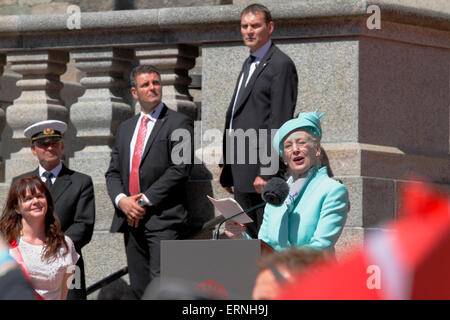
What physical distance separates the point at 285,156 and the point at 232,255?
102 cm

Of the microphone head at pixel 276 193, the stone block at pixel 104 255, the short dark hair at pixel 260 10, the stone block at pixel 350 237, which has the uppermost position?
the short dark hair at pixel 260 10

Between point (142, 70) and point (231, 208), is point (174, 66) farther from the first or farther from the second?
point (231, 208)

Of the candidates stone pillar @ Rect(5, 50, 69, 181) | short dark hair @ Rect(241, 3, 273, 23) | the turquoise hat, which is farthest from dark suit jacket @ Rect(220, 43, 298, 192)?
stone pillar @ Rect(5, 50, 69, 181)

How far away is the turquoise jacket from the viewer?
13.9 feet

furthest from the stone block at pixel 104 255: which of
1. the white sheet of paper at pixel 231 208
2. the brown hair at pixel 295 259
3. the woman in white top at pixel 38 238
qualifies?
the brown hair at pixel 295 259

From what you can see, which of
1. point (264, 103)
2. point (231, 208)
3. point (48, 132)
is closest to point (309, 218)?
point (231, 208)

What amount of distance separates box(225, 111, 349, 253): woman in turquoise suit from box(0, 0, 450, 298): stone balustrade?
128 cm

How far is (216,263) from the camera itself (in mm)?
3703

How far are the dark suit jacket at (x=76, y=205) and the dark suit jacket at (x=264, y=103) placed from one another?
35.5 inches

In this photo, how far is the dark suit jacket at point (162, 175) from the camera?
19.0 feet

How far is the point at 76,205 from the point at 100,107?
88 cm

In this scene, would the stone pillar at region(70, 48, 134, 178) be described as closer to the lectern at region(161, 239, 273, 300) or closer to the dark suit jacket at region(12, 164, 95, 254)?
the dark suit jacket at region(12, 164, 95, 254)

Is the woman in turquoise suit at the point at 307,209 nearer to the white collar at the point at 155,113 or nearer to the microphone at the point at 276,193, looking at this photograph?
the microphone at the point at 276,193
